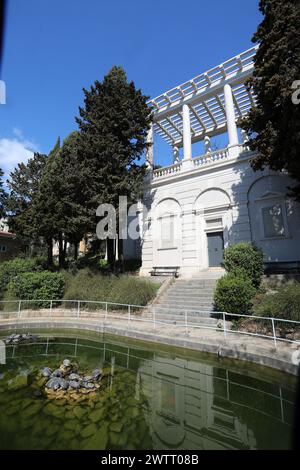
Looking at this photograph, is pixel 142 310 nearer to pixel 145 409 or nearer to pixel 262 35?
pixel 145 409

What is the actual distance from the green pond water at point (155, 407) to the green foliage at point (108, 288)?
545 centimetres

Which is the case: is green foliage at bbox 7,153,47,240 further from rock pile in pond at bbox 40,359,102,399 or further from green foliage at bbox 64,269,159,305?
rock pile in pond at bbox 40,359,102,399

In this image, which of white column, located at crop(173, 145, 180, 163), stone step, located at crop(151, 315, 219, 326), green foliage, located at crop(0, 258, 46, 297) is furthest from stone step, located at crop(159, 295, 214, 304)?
white column, located at crop(173, 145, 180, 163)

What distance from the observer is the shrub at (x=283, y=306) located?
8578 millimetres

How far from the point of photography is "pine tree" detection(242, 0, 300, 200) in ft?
33.7

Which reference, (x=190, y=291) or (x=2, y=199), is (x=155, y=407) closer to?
(x=190, y=291)

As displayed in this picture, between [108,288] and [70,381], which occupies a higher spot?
[108,288]

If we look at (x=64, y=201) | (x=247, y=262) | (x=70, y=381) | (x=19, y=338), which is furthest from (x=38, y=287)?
(x=247, y=262)

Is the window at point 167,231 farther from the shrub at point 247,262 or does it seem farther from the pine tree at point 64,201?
the shrub at point 247,262

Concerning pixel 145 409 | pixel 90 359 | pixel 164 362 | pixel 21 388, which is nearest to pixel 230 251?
pixel 164 362

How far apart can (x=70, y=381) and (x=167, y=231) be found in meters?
13.8

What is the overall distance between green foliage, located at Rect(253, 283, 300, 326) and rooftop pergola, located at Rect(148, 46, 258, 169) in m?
11.0

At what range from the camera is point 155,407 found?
535 cm

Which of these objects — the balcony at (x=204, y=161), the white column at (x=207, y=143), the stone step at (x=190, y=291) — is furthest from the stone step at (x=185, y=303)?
the white column at (x=207, y=143)
